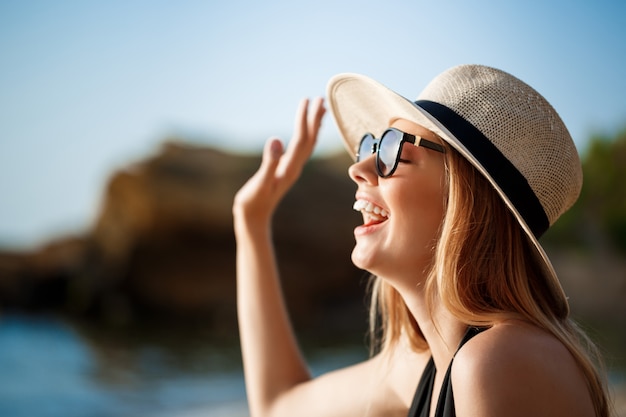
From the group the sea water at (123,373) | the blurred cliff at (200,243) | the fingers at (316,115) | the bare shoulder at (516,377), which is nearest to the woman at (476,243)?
the bare shoulder at (516,377)

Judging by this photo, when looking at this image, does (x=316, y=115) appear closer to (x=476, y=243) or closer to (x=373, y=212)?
(x=373, y=212)

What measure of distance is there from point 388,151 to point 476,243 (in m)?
0.24

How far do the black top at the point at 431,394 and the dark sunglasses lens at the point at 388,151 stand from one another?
13.0 inches

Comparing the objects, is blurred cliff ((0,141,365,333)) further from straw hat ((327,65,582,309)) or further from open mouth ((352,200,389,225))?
straw hat ((327,65,582,309))

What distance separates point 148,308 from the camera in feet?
42.7

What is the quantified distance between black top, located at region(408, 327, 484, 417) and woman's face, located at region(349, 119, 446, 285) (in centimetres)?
17

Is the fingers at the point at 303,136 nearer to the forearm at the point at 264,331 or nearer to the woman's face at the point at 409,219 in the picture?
the forearm at the point at 264,331

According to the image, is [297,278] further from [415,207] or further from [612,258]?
[415,207]

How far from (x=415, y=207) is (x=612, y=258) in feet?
45.3

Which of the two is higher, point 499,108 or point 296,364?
point 499,108

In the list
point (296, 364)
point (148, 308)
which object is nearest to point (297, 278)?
point (148, 308)

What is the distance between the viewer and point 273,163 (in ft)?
5.56

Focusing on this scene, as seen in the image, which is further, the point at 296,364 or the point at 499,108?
the point at 296,364

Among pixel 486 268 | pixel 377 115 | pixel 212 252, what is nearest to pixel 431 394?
pixel 486 268
